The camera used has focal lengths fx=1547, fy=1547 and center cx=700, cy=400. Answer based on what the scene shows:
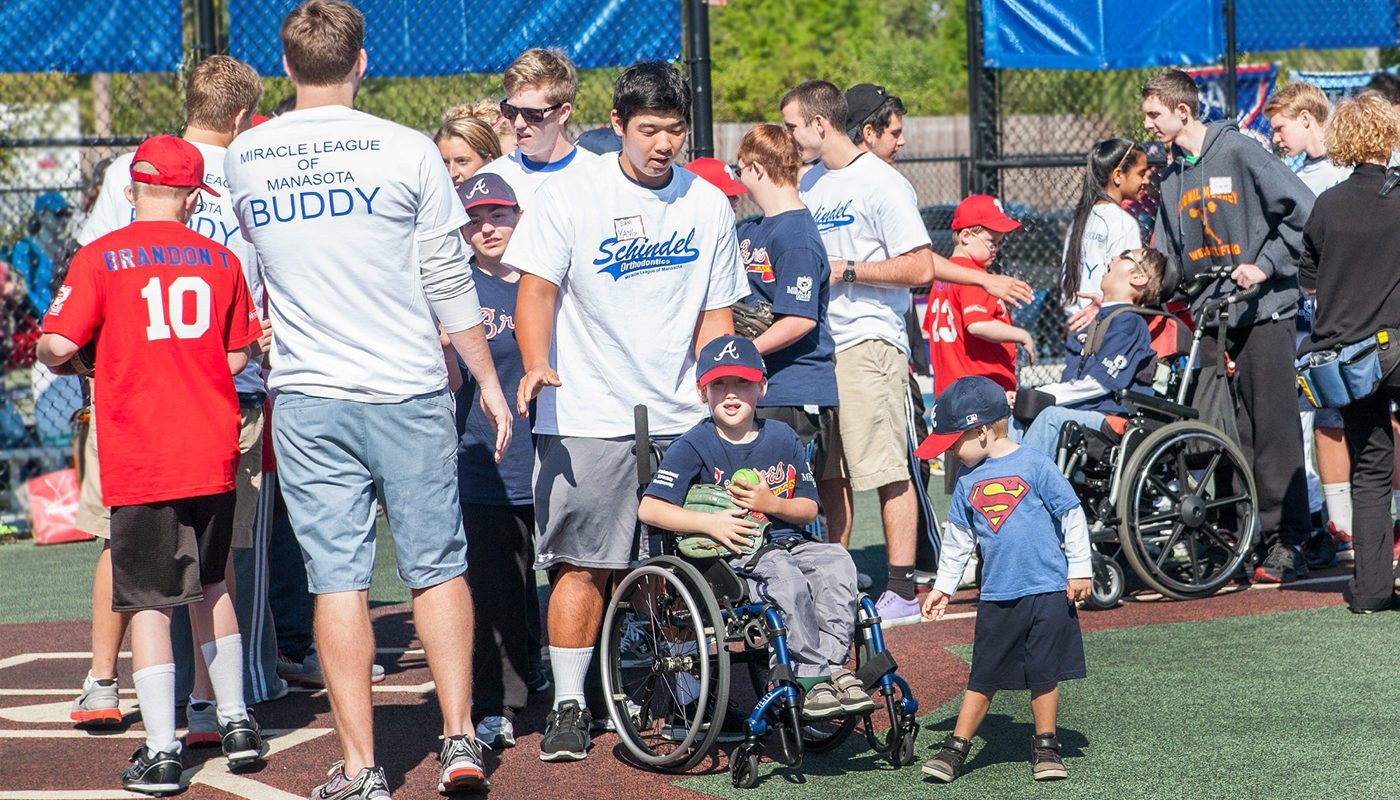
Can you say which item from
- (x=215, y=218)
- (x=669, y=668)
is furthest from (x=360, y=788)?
(x=215, y=218)

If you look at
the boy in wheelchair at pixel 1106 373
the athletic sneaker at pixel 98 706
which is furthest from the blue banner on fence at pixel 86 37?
the boy in wheelchair at pixel 1106 373

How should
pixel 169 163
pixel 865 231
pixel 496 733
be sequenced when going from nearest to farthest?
pixel 169 163 → pixel 496 733 → pixel 865 231

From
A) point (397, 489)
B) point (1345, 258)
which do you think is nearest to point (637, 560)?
point (397, 489)

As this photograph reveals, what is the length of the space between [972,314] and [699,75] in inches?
94.4

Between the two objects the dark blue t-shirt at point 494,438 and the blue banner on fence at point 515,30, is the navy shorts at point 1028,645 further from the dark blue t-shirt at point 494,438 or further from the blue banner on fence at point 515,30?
the blue banner on fence at point 515,30

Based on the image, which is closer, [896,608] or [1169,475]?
[896,608]

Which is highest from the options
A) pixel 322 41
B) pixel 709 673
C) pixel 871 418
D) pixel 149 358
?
pixel 322 41

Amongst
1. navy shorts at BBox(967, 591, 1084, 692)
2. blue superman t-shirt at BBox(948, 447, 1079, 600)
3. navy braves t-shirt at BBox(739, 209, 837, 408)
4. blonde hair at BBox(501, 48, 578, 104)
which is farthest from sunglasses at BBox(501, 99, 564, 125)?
navy shorts at BBox(967, 591, 1084, 692)

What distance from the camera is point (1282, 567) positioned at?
6.86 metres

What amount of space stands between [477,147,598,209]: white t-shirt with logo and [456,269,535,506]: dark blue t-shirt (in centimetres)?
41

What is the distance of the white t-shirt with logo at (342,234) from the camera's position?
4.14m

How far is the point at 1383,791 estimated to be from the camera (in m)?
4.10

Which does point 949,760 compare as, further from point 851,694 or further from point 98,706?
point 98,706

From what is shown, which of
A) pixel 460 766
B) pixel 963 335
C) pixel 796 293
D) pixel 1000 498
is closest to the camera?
pixel 460 766
